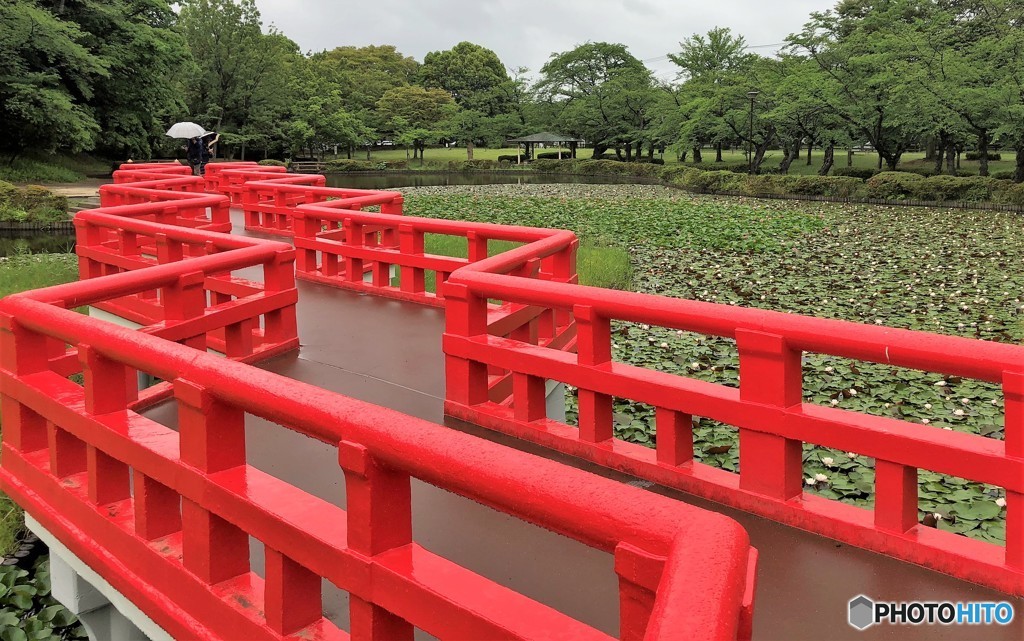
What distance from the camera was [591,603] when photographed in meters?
2.99

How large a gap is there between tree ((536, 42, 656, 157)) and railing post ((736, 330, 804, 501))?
5211 cm

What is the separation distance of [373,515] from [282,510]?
47 centimetres

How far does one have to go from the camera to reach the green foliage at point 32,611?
16.8 ft

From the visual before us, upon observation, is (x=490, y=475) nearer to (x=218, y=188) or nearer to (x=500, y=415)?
(x=500, y=415)

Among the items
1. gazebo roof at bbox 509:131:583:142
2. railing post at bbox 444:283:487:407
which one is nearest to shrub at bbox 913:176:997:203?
railing post at bbox 444:283:487:407

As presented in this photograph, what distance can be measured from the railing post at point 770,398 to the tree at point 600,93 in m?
52.1

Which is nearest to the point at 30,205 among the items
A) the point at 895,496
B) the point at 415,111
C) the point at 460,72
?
the point at 895,496

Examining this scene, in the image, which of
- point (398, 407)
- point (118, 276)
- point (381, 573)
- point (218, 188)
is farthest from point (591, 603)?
point (218, 188)

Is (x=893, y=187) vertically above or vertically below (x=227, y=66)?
below

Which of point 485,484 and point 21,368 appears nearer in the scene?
point 485,484

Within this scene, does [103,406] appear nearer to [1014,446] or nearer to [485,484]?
[485,484]

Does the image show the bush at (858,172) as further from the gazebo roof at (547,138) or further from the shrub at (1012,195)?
the gazebo roof at (547,138)

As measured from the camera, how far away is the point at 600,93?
58.3 m

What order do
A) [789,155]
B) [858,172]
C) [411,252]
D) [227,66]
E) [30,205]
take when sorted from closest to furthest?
[411,252] < [30,205] < [858,172] < [789,155] < [227,66]
